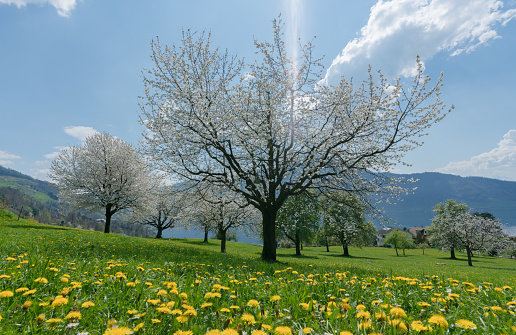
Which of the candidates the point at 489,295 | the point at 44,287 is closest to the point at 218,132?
the point at 44,287

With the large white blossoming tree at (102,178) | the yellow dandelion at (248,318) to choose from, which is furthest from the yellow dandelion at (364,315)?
the large white blossoming tree at (102,178)

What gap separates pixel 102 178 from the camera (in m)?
31.2

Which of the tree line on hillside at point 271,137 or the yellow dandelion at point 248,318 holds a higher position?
the tree line on hillside at point 271,137

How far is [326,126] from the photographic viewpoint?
15039 millimetres

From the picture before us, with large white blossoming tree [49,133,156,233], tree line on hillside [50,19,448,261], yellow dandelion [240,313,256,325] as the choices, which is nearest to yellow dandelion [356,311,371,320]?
yellow dandelion [240,313,256,325]

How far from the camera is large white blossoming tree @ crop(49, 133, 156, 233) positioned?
3138 centimetres

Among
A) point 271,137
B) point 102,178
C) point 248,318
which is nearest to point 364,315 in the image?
point 248,318

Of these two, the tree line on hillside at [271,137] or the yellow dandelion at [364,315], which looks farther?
the tree line on hillside at [271,137]

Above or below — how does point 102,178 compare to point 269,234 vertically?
above

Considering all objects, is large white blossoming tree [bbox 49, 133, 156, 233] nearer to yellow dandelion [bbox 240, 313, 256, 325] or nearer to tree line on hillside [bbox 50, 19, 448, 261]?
tree line on hillside [bbox 50, 19, 448, 261]

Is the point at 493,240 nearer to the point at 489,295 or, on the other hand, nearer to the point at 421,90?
the point at 421,90

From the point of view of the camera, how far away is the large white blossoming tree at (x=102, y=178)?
103ft

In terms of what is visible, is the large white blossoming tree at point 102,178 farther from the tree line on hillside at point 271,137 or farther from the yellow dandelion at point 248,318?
the yellow dandelion at point 248,318

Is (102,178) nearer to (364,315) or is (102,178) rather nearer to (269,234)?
(269,234)
